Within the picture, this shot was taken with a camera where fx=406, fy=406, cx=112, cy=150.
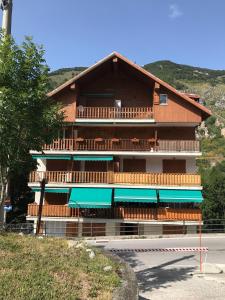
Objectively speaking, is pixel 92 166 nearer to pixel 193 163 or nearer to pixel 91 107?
pixel 91 107

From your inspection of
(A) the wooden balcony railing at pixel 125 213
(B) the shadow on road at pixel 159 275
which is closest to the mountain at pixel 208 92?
(A) the wooden balcony railing at pixel 125 213

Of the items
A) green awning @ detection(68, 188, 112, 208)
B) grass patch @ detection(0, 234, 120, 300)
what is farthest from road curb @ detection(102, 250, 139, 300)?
green awning @ detection(68, 188, 112, 208)

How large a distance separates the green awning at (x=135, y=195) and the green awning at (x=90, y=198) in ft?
2.10

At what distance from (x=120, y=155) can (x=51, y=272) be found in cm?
2183

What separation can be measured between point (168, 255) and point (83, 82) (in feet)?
56.9

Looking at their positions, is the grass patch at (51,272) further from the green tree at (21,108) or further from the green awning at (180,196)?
the green awning at (180,196)

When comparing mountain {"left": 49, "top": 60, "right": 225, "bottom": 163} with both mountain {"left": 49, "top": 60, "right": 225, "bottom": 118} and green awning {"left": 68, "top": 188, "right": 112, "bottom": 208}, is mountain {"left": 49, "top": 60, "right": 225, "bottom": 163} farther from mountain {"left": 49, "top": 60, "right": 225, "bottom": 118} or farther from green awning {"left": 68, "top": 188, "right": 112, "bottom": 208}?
green awning {"left": 68, "top": 188, "right": 112, "bottom": 208}

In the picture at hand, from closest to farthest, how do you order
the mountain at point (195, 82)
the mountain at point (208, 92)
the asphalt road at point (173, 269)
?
1. the asphalt road at point (173, 269)
2. the mountain at point (208, 92)
3. the mountain at point (195, 82)

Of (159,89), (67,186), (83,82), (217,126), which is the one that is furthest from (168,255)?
(217,126)

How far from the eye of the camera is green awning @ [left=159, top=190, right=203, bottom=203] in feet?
93.0

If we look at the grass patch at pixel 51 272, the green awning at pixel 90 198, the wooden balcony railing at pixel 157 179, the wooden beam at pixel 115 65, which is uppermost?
the wooden beam at pixel 115 65

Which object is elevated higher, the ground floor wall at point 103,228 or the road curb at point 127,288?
the road curb at point 127,288

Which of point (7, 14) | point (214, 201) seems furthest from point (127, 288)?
point (214, 201)

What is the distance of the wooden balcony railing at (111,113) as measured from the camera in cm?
3145
